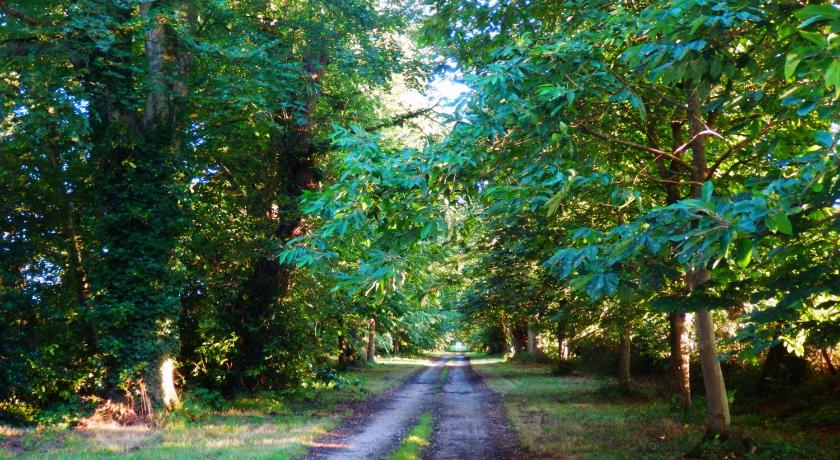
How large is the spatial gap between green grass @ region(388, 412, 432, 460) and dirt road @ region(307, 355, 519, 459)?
150 millimetres

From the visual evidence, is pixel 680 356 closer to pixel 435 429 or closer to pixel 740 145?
pixel 435 429

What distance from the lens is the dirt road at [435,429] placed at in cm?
1060

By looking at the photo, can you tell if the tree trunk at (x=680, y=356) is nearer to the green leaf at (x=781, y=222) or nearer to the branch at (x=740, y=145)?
the branch at (x=740, y=145)

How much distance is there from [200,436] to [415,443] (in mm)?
4015

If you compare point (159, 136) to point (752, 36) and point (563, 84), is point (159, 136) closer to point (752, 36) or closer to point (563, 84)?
point (563, 84)

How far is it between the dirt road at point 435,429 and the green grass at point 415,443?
0.15 m

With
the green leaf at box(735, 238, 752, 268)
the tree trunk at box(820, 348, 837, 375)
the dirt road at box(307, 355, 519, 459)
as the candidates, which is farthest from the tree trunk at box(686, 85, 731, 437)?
the green leaf at box(735, 238, 752, 268)

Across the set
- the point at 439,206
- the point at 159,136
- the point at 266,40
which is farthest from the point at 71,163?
the point at 439,206

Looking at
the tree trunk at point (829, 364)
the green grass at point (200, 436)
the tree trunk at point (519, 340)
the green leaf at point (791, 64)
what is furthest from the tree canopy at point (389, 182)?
the tree trunk at point (519, 340)

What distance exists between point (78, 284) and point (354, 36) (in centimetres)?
916

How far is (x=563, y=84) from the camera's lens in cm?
657

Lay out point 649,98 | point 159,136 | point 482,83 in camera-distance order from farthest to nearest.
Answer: point 159,136, point 649,98, point 482,83

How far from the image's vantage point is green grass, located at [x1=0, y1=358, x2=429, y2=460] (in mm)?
9461

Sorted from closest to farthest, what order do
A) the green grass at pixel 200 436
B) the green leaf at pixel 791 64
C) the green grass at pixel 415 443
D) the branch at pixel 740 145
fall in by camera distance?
the green leaf at pixel 791 64, the branch at pixel 740 145, the green grass at pixel 200 436, the green grass at pixel 415 443
